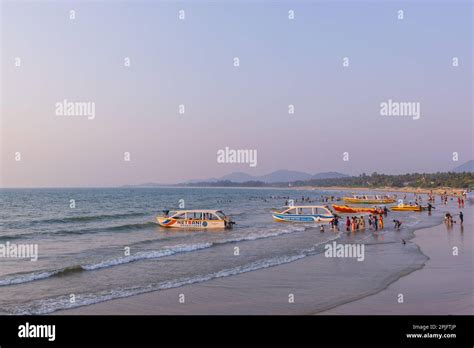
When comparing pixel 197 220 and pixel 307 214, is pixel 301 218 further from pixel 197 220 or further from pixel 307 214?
pixel 197 220

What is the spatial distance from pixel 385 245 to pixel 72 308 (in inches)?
757

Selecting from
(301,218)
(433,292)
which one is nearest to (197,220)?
(301,218)

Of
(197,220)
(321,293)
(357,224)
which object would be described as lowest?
(357,224)

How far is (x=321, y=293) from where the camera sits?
14773mm

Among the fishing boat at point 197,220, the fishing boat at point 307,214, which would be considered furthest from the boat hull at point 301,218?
the fishing boat at point 197,220

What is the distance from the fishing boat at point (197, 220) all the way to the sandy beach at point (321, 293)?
1961cm

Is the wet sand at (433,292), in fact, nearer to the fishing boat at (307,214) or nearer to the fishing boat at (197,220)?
the fishing boat at (197,220)

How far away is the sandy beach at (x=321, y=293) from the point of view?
12.7 meters

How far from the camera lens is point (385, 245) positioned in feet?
89.2

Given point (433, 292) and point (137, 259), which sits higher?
point (433, 292)

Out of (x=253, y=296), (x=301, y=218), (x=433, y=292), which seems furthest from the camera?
(x=301, y=218)

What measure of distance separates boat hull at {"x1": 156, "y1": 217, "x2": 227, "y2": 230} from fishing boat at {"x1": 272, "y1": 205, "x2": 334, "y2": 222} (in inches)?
345

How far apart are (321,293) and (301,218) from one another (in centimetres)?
3085

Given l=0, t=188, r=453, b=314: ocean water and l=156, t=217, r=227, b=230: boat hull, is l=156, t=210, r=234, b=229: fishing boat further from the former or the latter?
l=0, t=188, r=453, b=314: ocean water
